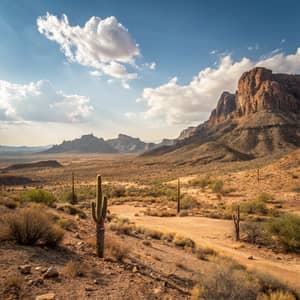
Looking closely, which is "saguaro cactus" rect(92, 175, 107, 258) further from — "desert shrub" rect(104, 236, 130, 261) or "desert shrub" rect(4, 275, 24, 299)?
"desert shrub" rect(4, 275, 24, 299)

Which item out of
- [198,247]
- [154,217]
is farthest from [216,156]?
[198,247]

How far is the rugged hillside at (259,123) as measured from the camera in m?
86.1

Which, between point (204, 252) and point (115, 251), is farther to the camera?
point (204, 252)

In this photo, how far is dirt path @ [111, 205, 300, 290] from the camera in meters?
9.83

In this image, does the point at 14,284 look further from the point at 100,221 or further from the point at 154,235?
the point at 154,235

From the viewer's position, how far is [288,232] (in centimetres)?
1281

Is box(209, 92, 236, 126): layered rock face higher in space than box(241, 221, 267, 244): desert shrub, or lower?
higher

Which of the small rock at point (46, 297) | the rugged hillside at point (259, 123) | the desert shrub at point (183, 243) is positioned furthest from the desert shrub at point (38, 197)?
the rugged hillside at point (259, 123)

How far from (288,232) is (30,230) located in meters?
12.3

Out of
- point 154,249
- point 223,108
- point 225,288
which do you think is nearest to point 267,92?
point 223,108

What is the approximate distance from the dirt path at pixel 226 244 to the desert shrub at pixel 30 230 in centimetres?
760

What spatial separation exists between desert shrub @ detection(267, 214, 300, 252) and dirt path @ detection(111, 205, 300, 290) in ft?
2.57

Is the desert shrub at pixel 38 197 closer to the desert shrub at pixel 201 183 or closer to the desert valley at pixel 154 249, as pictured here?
the desert valley at pixel 154 249

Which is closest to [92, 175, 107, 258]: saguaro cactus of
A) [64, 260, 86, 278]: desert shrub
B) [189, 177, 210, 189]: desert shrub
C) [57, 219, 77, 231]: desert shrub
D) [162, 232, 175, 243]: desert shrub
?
[64, 260, 86, 278]: desert shrub
